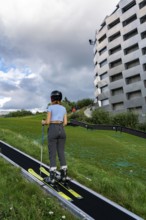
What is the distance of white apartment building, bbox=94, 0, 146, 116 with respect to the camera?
69250mm

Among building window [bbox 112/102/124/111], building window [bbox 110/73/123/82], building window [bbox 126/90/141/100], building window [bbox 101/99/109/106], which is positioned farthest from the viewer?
building window [bbox 101/99/109/106]

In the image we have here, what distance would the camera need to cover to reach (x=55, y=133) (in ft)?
26.9

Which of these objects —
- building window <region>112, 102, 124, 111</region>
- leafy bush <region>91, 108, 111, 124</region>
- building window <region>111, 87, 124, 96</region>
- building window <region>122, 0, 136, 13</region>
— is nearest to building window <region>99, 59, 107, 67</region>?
building window <region>111, 87, 124, 96</region>

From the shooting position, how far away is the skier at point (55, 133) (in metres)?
8.18

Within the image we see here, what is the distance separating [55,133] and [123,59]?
230 feet

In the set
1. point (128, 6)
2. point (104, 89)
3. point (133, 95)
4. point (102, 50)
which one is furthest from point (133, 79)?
point (128, 6)

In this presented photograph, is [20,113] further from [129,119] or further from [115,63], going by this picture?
[129,119]

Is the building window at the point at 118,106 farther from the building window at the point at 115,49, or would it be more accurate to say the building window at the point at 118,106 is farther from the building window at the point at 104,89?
the building window at the point at 115,49

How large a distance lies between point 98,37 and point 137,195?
85287mm

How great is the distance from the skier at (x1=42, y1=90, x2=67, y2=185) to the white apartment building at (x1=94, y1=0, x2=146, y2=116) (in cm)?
6047

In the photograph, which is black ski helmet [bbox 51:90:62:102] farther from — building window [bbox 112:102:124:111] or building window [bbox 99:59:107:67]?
building window [bbox 99:59:107:67]

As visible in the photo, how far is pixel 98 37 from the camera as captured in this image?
89062 millimetres

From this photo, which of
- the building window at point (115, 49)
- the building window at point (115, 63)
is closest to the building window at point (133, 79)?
the building window at point (115, 63)

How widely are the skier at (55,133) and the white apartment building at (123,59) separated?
60473 millimetres
